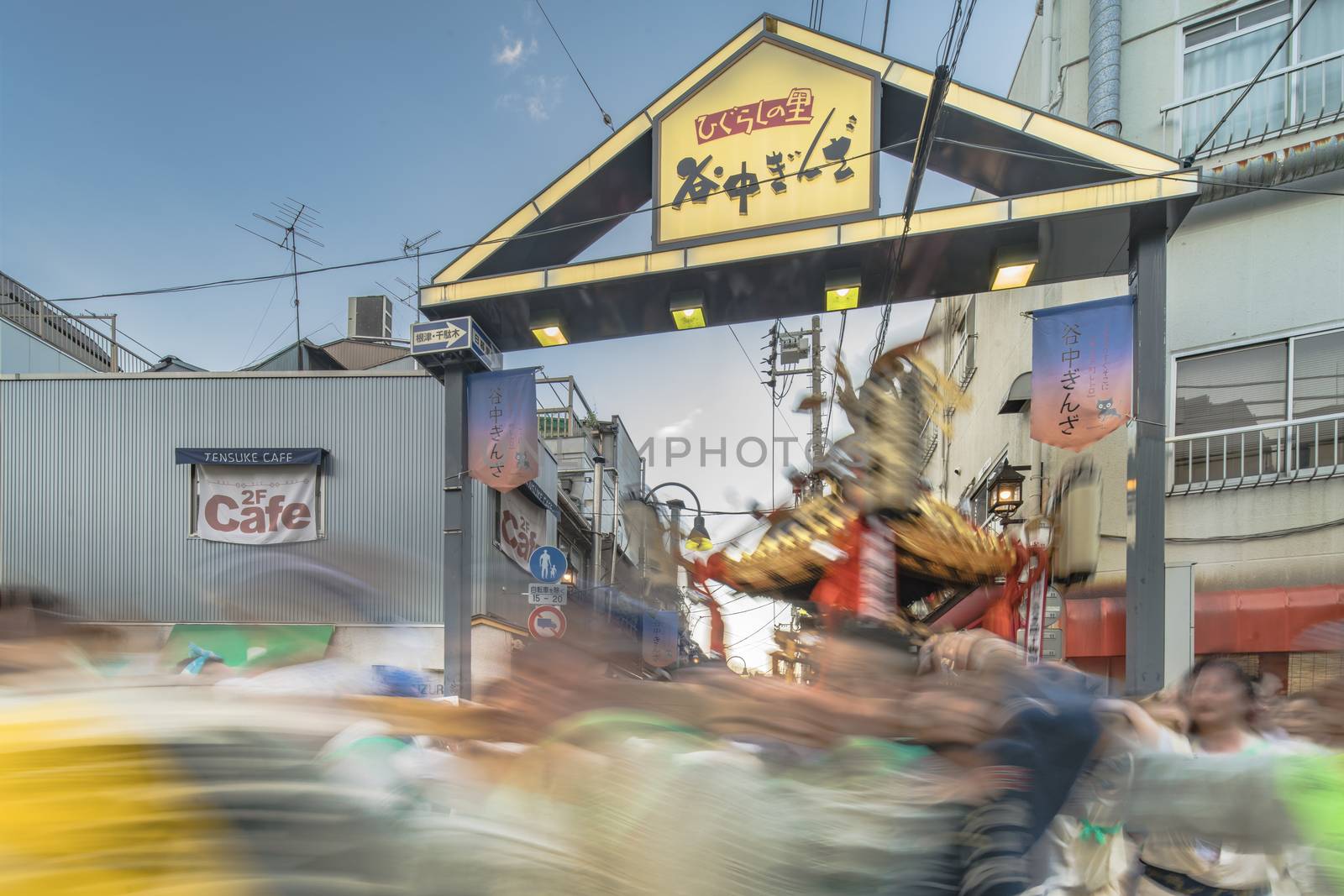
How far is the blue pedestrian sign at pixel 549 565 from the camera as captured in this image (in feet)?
34.5

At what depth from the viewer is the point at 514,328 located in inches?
394

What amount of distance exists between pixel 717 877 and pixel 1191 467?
9.34 metres

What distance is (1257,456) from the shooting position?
898 centimetres

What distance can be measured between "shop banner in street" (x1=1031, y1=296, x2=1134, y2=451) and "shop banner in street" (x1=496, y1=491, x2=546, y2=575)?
916 cm

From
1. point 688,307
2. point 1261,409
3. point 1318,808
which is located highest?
point 688,307

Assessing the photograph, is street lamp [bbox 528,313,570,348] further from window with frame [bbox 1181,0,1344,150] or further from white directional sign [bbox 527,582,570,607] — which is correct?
window with frame [bbox 1181,0,1344,150]

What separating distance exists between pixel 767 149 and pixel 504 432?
4185mm

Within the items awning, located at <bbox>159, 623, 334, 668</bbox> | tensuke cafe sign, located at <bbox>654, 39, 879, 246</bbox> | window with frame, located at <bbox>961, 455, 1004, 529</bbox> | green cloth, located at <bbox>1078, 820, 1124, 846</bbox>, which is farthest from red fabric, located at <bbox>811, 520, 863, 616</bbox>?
window with frame, located at <bbox>961, 455, 1004, 529</bbox>

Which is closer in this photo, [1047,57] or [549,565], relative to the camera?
[549,565]

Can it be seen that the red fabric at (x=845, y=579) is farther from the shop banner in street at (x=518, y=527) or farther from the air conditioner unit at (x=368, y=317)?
the air conditioner unit at (x=368, y=317)

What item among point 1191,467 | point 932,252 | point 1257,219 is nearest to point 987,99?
point 932,252

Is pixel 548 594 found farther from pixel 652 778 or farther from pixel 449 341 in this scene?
pixel 652 778

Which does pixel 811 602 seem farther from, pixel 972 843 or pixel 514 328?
pixel 514 328

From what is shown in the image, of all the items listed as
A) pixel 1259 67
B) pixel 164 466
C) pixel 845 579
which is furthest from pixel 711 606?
pixel 164 466
